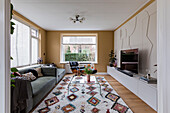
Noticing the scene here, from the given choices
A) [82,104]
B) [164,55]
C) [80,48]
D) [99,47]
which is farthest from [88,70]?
[80,48]

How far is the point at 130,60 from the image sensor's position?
3037mm

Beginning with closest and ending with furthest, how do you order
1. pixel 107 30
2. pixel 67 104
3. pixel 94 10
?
1. pixel 67 104
2. pixel 94 10
3. pixel 107 30

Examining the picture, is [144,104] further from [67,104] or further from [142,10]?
[142,10]

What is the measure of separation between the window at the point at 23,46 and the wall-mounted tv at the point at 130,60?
12.5ft

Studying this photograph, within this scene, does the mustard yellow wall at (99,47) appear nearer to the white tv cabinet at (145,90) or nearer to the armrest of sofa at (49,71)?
the armrest of sofa at (49,71)

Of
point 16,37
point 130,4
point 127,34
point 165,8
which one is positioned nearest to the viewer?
point 165,8

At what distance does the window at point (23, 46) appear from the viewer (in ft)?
10.2

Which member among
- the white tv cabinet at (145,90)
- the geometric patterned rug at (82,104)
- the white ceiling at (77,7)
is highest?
the white ceiling at (77,7)

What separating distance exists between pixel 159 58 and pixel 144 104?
209 cm

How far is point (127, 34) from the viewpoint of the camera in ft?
12.2

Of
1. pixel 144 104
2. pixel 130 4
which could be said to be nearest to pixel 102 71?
pixel 144 104

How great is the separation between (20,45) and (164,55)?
13.2 ft

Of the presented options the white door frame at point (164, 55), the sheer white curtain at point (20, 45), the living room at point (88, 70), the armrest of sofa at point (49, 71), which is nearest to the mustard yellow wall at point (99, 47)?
the living room at point (88, 70)

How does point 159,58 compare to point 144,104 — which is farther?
point 144,104
